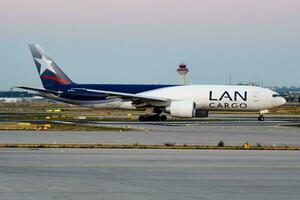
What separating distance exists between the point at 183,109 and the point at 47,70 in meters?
14.5

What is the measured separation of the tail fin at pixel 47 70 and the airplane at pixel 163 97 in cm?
74

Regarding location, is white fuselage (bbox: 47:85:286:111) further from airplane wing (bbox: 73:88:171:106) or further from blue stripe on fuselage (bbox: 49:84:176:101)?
airplane wing (bbox: 73:88:171:106)

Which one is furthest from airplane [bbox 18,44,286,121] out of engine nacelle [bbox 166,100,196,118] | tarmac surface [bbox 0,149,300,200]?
tarmac surface [bbox 0,149,300,200]

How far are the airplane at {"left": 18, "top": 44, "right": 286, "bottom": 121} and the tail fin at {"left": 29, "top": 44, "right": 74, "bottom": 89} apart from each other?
739mm

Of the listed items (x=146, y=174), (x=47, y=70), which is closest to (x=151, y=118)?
(x=47, y=70)

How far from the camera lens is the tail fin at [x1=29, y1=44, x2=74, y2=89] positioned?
58.1m

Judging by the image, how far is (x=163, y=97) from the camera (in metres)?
54.8

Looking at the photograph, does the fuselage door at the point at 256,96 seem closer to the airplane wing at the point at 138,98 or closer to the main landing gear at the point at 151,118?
the airplane wing at the point at 138,98

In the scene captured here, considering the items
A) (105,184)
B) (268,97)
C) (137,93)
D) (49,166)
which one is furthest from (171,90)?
(105,184)

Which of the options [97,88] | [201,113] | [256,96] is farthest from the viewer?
[97,88]

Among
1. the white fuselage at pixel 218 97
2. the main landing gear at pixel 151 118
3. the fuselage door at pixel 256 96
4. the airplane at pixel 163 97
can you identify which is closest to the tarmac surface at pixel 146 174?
the main landing gear at pixel 151 118

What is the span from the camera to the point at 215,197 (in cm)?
1269

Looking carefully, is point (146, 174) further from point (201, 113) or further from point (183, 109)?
point (201, 113)

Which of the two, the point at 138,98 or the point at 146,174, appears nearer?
the point at 146,174
